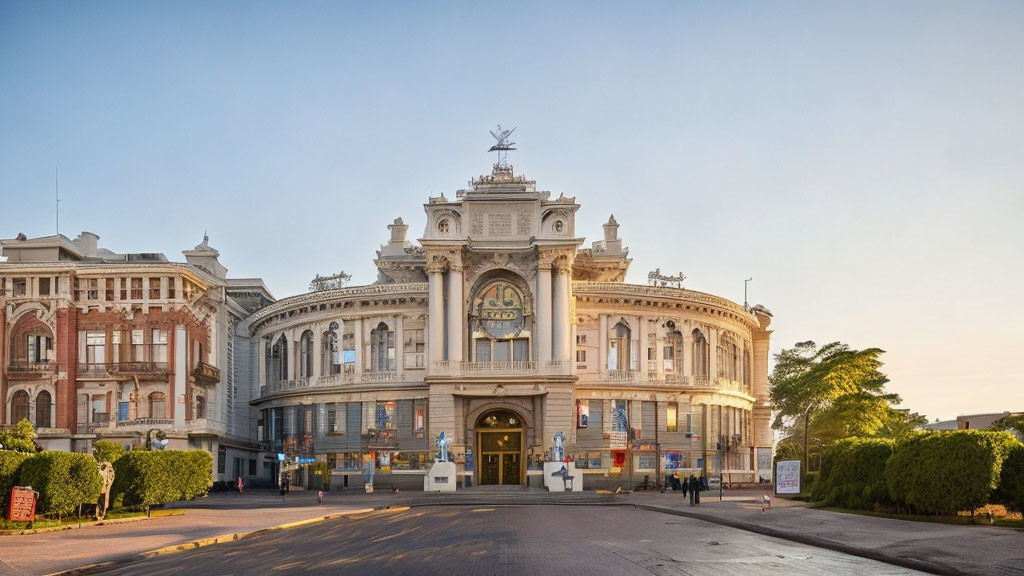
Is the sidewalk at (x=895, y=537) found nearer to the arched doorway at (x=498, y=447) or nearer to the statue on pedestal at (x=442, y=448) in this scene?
the statue on pedestal at (x=442, y=448)

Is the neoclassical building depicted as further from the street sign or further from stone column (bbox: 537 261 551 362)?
the street sign

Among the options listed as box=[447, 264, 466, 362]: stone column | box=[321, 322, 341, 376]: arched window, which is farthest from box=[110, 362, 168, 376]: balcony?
box=[447, 264, 466, 362]: stone column

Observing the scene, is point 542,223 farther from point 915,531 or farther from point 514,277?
point 915,531

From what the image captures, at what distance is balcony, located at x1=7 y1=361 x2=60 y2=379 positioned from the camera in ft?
255

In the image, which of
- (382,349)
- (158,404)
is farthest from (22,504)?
(382,349)

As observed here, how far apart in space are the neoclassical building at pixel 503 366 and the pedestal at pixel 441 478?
2106 millimetres

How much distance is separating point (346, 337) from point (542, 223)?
18.9m

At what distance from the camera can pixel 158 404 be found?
8031 centimetres

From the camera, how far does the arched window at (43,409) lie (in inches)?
3072

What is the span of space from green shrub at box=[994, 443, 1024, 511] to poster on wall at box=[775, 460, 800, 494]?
1457cm

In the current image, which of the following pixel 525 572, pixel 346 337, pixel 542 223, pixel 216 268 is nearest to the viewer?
pixel 525 572

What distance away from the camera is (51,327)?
79.0 meters

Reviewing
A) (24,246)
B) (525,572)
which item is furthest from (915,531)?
(24,246)

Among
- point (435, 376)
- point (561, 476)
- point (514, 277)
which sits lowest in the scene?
point (561, 476)
